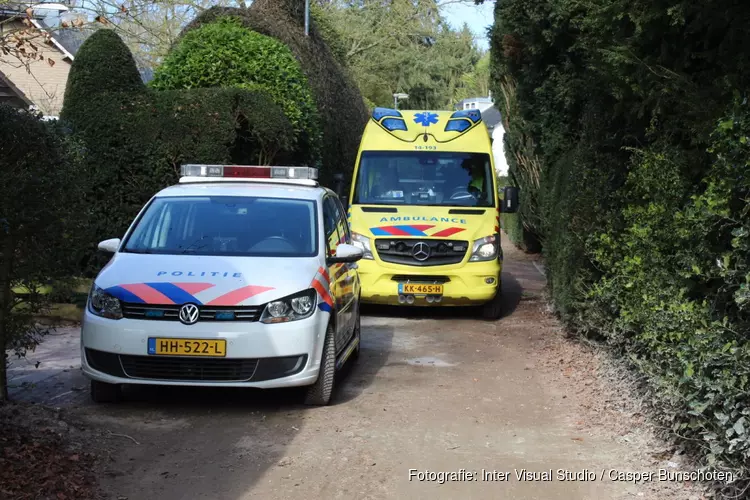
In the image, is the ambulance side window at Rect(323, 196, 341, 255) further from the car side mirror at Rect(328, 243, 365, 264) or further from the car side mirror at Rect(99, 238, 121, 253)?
the car side mirror at Rect(99, 238, 121, 253)

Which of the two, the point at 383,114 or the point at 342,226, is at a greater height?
the point at 383,114

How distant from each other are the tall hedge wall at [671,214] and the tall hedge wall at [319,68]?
26.7 ft

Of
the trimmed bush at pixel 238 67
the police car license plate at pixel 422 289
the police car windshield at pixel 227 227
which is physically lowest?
the police car license plate at pixel 422 289

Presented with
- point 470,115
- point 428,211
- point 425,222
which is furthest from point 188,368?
point 470,115

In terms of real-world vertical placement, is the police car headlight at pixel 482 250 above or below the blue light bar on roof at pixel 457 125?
below

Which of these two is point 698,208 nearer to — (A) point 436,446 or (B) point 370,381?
(A) point 436,446

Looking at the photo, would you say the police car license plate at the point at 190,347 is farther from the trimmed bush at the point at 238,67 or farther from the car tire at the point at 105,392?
the trimmed bush at the point at 238,67

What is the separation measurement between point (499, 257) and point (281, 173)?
4.73 meters

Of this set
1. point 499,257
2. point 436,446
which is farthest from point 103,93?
point 436,446

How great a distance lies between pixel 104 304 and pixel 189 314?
29.0 inches

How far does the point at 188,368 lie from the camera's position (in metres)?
7.15

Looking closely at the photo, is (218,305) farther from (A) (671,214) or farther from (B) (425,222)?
(B) (425,222)

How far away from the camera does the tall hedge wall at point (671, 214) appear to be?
502 cm

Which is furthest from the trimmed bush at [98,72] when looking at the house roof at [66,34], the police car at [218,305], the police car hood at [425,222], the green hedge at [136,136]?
the police car at [218,305]
